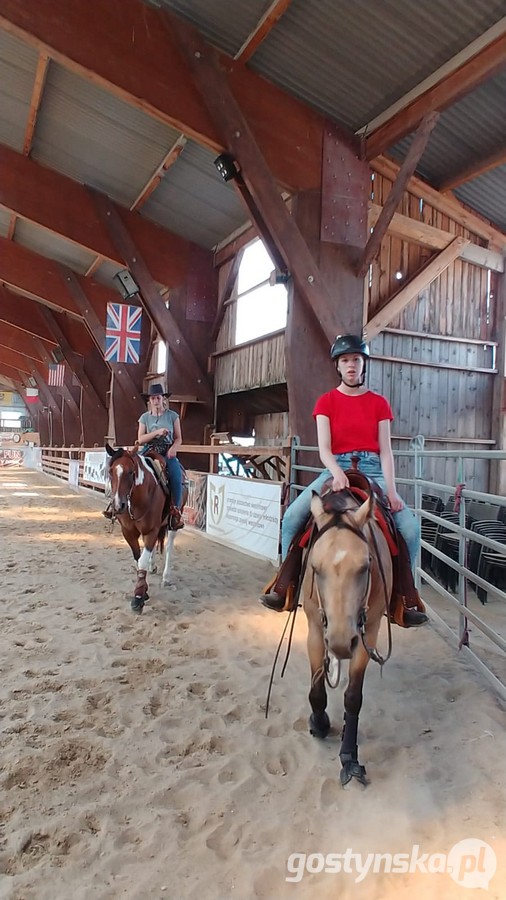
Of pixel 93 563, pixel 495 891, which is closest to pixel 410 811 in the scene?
pixel 495 891

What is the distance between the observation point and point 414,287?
7762mm

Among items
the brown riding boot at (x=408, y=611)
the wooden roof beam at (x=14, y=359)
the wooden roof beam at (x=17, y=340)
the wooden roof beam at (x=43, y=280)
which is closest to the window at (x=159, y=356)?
the wooden roof beam at (x=43, y=280)

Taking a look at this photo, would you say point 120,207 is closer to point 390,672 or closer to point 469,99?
point 469,99

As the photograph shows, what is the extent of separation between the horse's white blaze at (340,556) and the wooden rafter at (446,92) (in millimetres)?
4904

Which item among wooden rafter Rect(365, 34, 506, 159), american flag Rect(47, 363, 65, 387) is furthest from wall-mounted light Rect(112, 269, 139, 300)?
american flag Rect(47, 363, 65, 387)

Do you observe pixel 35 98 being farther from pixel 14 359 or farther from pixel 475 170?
pixel 14 359

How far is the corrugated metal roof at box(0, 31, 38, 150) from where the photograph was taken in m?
7.66

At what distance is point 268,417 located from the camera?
11.6m

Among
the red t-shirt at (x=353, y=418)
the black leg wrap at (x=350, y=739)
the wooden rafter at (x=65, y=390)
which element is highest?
the wooden rafter at (x=65, y=390)

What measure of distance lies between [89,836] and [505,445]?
26.1ft

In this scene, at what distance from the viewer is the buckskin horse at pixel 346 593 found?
79.9 inches

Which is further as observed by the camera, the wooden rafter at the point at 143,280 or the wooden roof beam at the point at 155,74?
the wooden rafter at the point at 143,280

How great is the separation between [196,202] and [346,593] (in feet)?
31.8

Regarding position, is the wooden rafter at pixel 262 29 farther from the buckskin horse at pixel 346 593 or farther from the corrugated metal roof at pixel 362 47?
the buckskin horse at pixel 346 593
